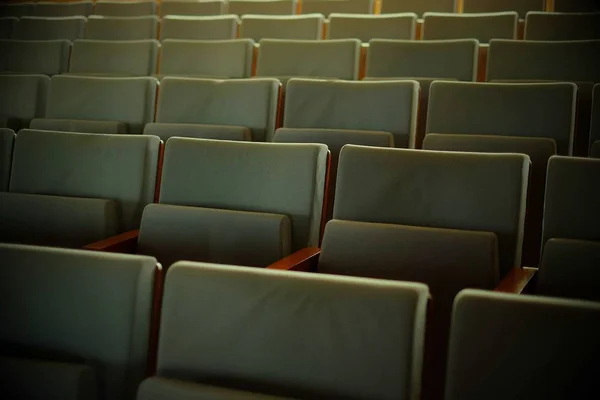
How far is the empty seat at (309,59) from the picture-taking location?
55cm

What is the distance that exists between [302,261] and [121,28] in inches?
22.7

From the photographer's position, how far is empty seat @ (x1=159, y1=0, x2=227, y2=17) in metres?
0.83

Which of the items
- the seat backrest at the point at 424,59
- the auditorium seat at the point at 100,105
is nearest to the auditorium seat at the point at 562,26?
the seat backrest at the point at 424,59

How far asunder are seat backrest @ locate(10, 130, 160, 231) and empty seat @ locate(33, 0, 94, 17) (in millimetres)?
570

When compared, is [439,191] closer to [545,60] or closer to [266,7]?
[545,60]

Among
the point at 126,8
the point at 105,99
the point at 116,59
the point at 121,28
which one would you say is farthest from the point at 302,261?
the point at 126,8

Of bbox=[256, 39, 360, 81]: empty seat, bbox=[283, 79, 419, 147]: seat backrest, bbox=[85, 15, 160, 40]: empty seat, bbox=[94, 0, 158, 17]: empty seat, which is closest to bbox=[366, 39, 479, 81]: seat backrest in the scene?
bbox=[256, 39, 360, 81]: empty seat

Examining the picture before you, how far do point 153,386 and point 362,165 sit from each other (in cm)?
16

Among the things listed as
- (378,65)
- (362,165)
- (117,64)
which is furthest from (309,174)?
(117,64)

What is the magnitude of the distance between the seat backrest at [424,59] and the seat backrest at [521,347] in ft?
1.26

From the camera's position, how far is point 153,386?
0.56 feet

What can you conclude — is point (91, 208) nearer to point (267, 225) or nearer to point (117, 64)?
point (267, 225)

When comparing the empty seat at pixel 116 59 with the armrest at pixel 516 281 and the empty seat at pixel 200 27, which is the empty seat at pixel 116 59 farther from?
the armrest at pixel 516 281

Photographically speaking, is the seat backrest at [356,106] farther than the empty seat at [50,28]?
No
